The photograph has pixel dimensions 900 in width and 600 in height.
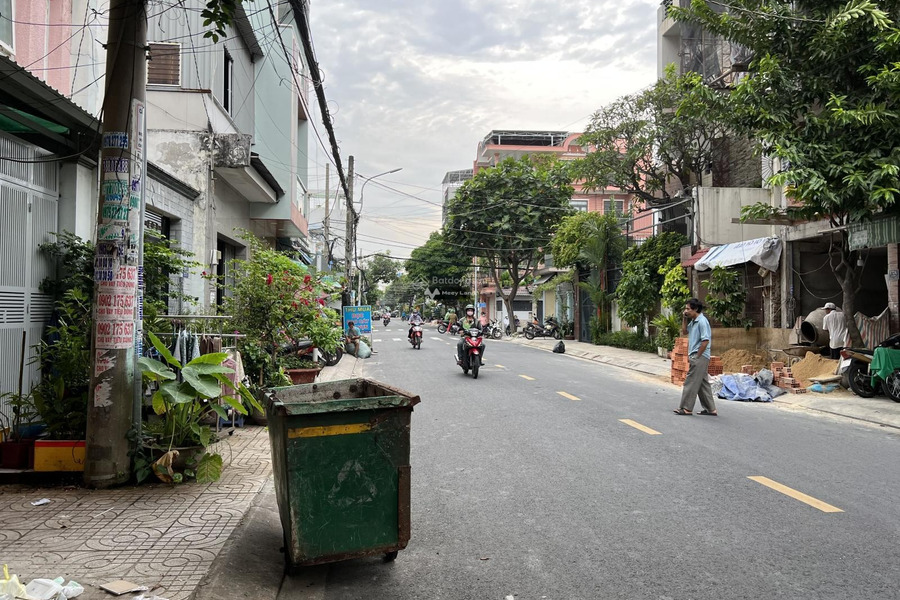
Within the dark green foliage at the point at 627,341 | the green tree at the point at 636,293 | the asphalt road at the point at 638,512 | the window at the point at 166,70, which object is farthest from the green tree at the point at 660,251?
the window at the point at 166,70

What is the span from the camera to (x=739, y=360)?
1541 centimetres

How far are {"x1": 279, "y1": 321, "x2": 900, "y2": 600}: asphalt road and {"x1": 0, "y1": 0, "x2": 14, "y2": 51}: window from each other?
643 cm

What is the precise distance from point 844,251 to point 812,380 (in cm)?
284

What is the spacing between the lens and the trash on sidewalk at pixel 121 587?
10.5 ft

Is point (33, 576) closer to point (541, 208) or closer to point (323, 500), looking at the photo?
point (323, 500)

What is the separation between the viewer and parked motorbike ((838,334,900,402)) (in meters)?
11.1

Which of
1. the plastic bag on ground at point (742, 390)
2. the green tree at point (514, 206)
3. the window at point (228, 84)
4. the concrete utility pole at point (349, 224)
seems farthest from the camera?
the green tree at point (514, 206)

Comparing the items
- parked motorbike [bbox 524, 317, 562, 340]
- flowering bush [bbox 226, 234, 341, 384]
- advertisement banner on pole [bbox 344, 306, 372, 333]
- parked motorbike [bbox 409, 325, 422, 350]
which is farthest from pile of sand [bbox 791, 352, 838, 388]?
parked motorbike [bbox 524, 317, 562, 340]

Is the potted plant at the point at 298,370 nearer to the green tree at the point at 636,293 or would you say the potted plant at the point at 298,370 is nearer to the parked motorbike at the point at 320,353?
the parked motorbike at the point at 320,353

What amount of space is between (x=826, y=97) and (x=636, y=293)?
37.2 feet

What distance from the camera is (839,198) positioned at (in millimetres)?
10602

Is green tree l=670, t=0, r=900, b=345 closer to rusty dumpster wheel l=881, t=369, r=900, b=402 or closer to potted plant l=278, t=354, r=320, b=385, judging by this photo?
rusty dumpster wheel l=881, t=369, r=900, b=402

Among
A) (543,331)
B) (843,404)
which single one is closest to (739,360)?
(843,404)

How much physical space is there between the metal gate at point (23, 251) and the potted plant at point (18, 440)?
0.62 metres
